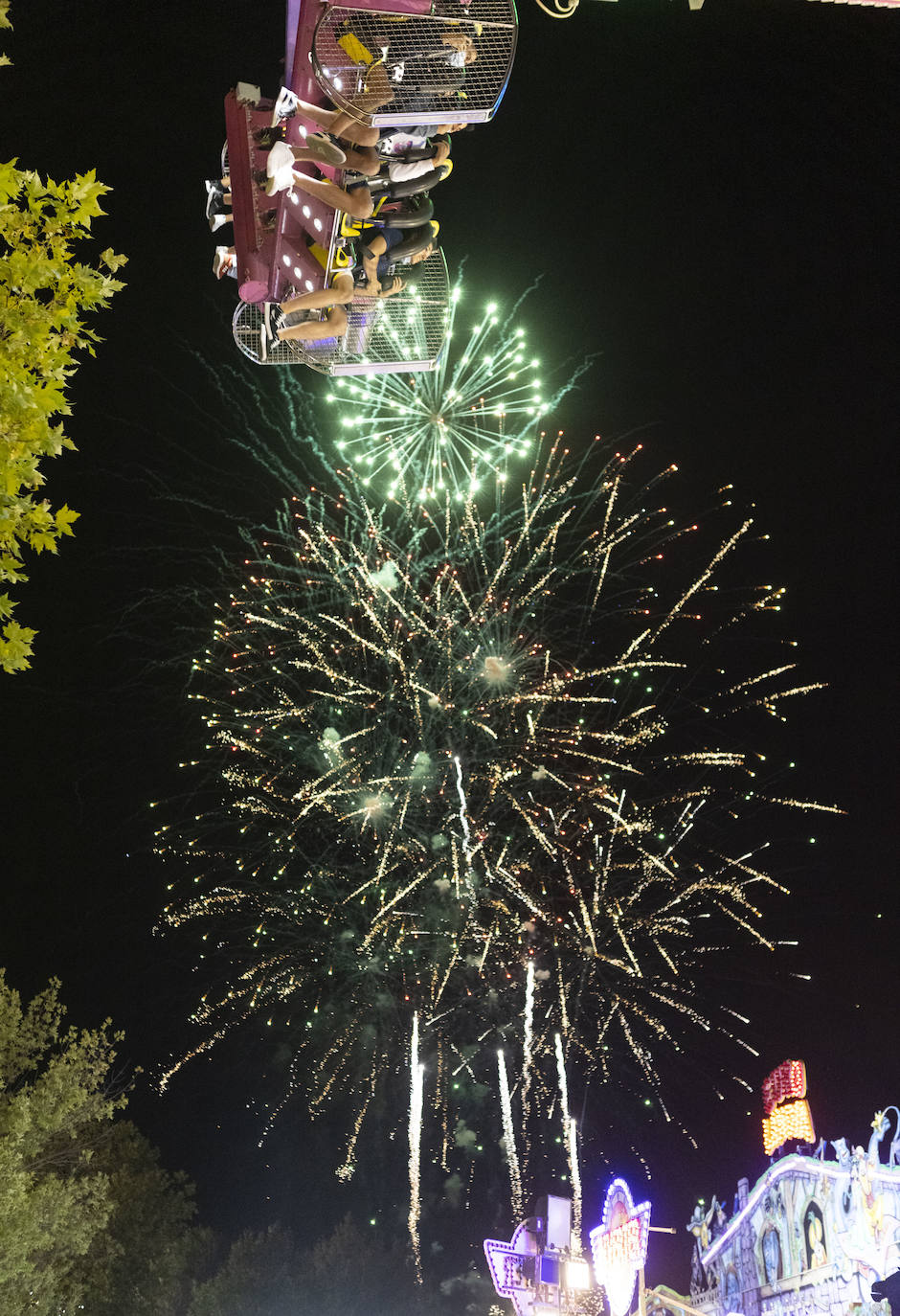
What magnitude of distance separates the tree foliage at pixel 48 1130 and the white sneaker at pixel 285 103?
61.8 ft

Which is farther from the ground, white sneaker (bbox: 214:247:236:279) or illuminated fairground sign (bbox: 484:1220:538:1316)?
white sneaker (bbox: 214:247:236:279)

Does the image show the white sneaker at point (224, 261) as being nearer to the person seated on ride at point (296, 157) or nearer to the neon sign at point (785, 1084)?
the person seated on ride at point (296, 157)

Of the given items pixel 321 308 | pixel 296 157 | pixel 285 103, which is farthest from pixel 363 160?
pixel 321 308

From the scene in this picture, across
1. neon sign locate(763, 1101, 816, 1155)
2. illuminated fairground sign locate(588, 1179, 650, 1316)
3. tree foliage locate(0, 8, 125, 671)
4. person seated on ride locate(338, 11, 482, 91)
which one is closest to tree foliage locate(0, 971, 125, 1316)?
illuminated fairground sign locate(588, 1179, 650, 1316)

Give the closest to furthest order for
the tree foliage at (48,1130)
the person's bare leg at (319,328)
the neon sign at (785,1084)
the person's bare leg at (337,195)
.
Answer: the person's bare leg at (337,195) → the person's bare leg at (319,328) → the tree foliage at (48,1130) → the neon sign at (785,1084)

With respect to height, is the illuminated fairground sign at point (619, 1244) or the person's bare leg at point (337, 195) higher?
the person's bare leg at point (337, 195)

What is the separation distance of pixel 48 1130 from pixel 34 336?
20.3 metres

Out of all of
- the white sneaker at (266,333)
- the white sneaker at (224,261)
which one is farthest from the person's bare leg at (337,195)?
→ the white sneaker at (224,261)

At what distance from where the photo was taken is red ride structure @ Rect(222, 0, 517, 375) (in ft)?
15.6

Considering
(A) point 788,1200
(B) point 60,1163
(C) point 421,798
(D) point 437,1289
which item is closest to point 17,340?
(C) point 421,798

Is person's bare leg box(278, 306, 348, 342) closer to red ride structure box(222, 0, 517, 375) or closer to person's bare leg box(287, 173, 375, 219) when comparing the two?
red ride structure box(222, 0, 517, 375)

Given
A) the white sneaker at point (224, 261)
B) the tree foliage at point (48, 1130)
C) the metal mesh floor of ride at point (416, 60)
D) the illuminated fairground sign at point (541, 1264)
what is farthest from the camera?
the illuminated fairground sign at point (541, 1264)

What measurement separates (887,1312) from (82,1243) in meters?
14.9

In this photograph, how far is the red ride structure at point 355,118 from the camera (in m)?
4.77
